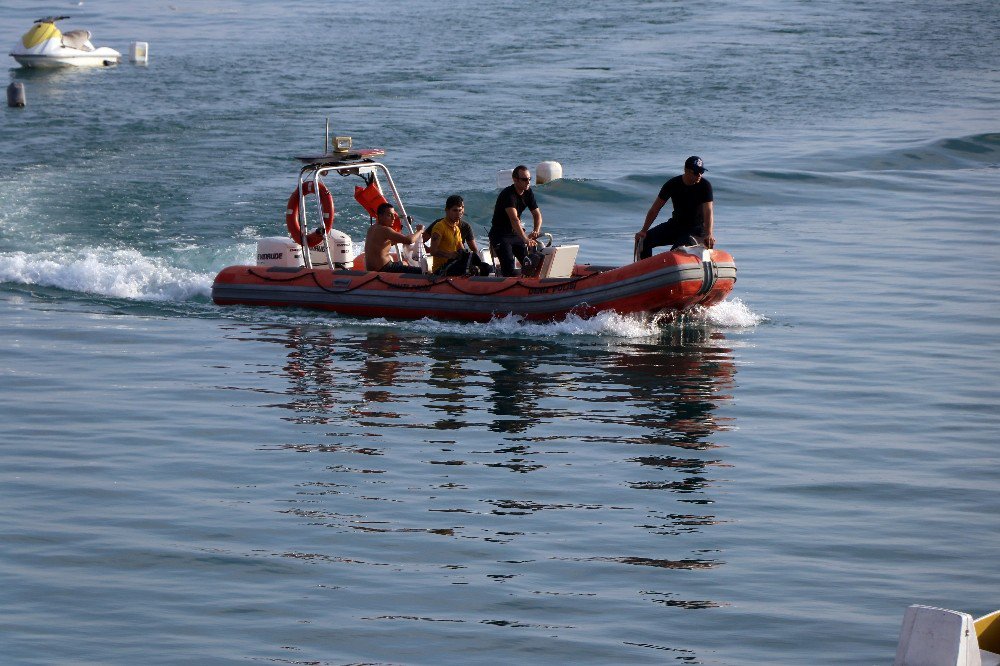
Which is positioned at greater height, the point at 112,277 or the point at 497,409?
the point at 112,277

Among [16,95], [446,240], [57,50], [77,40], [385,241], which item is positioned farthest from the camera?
[77,40]

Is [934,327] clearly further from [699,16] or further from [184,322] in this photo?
[699,16]

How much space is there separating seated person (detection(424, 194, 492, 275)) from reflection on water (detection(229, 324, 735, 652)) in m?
0.86

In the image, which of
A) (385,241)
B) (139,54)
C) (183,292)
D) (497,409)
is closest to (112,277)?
(183,292)

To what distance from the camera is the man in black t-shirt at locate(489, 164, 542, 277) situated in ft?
53.1

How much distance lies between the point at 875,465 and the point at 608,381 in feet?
11.5

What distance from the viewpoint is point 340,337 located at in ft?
53.7

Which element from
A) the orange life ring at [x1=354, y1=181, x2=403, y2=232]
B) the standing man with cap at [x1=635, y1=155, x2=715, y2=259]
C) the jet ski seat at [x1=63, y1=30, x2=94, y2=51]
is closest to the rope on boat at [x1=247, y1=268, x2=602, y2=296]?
the standing man with cap at [x1=635, y1=155, x2=715, y2=259]

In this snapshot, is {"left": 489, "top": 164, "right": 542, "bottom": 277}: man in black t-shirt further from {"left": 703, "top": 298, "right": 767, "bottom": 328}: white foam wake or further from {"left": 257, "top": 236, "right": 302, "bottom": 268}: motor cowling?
{"left": 257, "top": 236, "right": 302, "bottom": 268}: motor cowling

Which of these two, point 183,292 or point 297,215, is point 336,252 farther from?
point 183,292

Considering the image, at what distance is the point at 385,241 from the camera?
16.9 metres

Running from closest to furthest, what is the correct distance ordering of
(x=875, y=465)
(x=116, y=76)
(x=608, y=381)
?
(x=875, y=465)
(x=608, y=381)
(x=116, y=76)

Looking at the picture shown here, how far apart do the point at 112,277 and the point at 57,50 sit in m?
21.3

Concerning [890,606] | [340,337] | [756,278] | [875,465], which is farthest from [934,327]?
[890,606]
